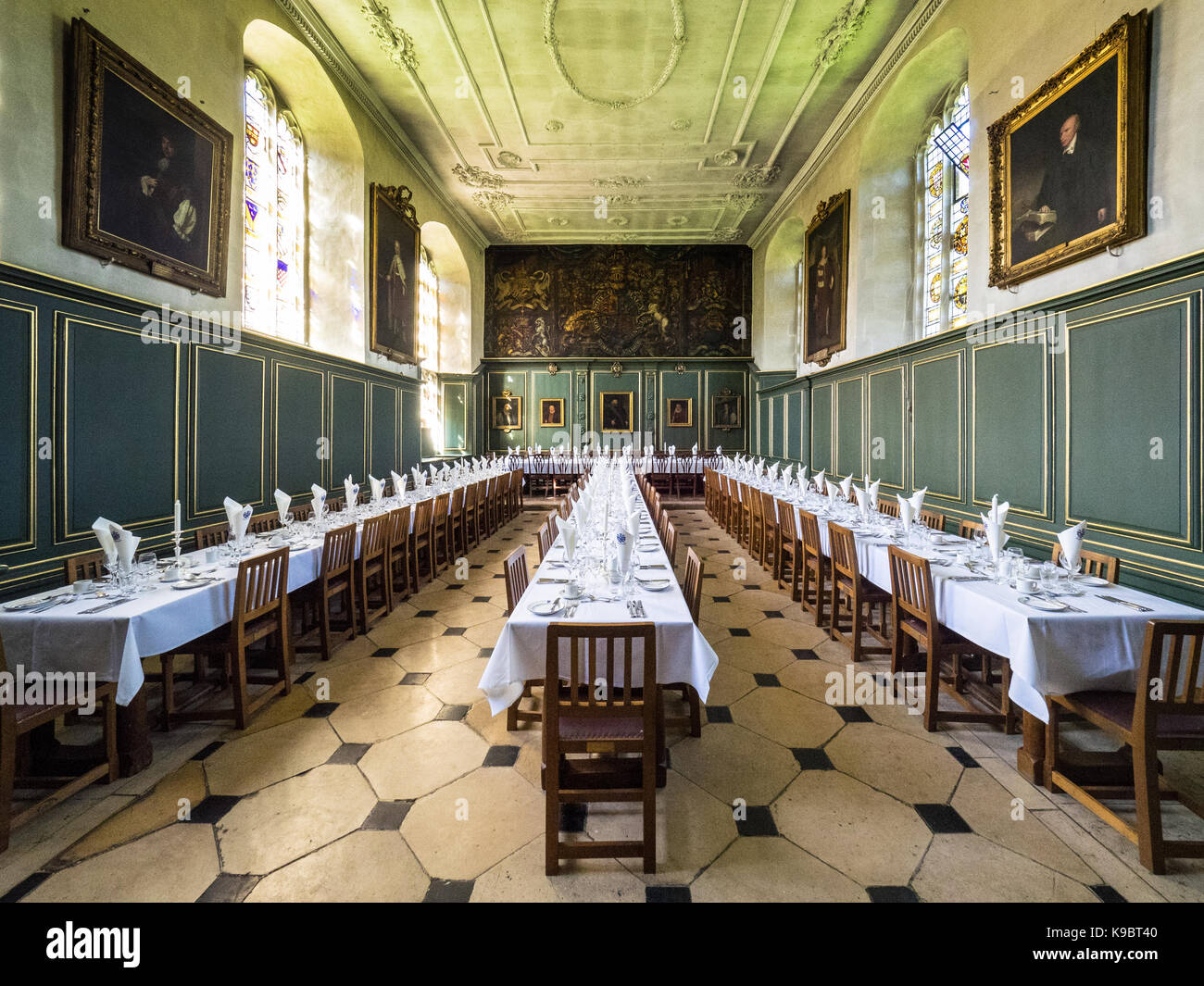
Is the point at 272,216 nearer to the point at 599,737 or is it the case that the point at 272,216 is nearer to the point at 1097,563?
the point at 599,737

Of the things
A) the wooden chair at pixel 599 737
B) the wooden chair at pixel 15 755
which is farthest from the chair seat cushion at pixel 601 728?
the wooden chair at pixel 15 755

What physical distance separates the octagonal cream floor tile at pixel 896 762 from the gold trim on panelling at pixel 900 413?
14.7ft

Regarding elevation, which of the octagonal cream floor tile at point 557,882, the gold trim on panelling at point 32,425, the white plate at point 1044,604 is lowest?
the octagonal cream floor tile at point 557,882

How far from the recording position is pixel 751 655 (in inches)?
157

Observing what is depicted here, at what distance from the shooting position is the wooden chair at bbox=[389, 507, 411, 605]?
5055 millimetres

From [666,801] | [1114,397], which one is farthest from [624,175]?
[666,801]

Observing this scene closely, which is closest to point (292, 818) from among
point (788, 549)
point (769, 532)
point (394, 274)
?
point (788, 549)

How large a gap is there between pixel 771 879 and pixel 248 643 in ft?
9.24

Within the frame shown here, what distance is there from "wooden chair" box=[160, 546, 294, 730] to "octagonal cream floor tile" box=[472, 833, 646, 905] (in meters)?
1.90

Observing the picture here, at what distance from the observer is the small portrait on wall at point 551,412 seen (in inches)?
581

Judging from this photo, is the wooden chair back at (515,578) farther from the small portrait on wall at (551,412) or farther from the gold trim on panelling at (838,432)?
the small portrait on wall at (551,412)
